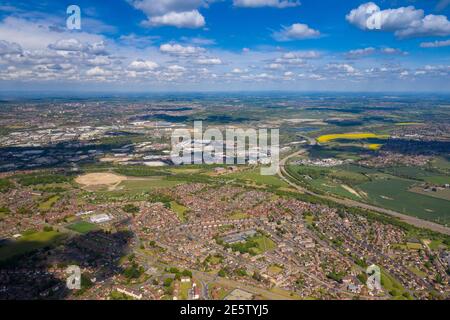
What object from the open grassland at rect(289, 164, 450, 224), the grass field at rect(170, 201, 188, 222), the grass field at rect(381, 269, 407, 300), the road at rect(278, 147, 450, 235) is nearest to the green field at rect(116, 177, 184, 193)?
the grass field at rect(170, 201, 188, 222)

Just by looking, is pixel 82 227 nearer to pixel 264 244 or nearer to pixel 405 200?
pixel 264 244

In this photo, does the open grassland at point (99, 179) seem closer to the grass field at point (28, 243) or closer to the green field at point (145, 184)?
the green field at point (145, 184)

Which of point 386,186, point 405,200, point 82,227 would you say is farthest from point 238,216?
point 386,186

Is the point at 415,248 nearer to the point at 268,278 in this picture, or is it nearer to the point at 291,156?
the point at 268,278

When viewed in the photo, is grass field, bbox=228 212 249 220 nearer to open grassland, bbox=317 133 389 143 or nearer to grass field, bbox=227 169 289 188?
grass field, bbox=227 169 289 188

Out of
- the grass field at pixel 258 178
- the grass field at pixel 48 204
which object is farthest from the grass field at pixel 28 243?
the grass field at pixel 258 178
